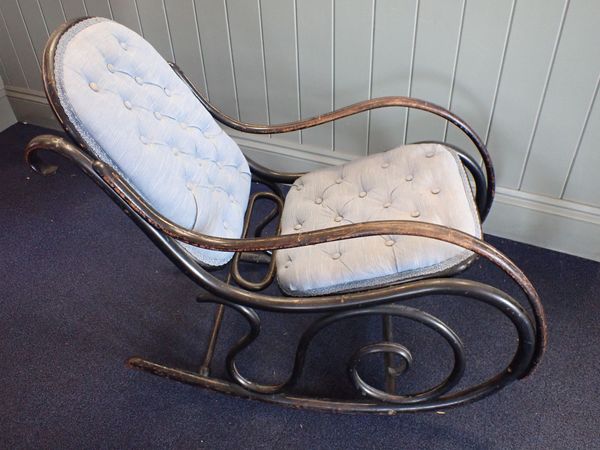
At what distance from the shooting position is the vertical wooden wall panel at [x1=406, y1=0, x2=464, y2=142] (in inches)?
53.5

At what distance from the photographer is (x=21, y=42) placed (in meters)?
2.13

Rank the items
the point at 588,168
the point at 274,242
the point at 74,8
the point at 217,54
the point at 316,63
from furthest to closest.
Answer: the point at 74,8
the point at 217,54
the point at 316,63
the point at 588,168
the point at 274,242

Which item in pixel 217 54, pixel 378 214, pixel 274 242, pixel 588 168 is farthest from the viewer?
pixel 217 54

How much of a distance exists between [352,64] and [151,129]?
719mm

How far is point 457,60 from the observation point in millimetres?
1421

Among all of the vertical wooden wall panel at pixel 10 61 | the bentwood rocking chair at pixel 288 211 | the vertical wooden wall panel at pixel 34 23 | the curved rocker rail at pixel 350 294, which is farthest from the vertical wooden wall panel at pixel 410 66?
the curved rocker rail at pixel 350 294

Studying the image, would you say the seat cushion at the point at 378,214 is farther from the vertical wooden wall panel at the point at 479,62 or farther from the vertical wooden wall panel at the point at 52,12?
the vertical wooden wall panel at the point at 52,12

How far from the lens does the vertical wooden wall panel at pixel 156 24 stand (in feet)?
5.66

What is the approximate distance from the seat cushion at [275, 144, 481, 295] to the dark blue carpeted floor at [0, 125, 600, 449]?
1.34 feet

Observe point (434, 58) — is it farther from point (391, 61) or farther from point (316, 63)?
point (316, 63)

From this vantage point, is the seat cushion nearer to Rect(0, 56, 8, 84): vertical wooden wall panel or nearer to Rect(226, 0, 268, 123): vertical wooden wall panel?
Rect(226, 0, 268, 123): vertical wooden wall panel

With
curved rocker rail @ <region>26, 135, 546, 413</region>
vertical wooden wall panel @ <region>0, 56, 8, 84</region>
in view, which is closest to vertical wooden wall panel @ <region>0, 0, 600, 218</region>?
vertical wooden wall panel @ <region>0, 56, 8, 84</region>

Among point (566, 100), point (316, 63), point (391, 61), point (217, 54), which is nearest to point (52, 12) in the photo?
point (217, 54)

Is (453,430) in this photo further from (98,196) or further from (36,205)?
(36,205)
